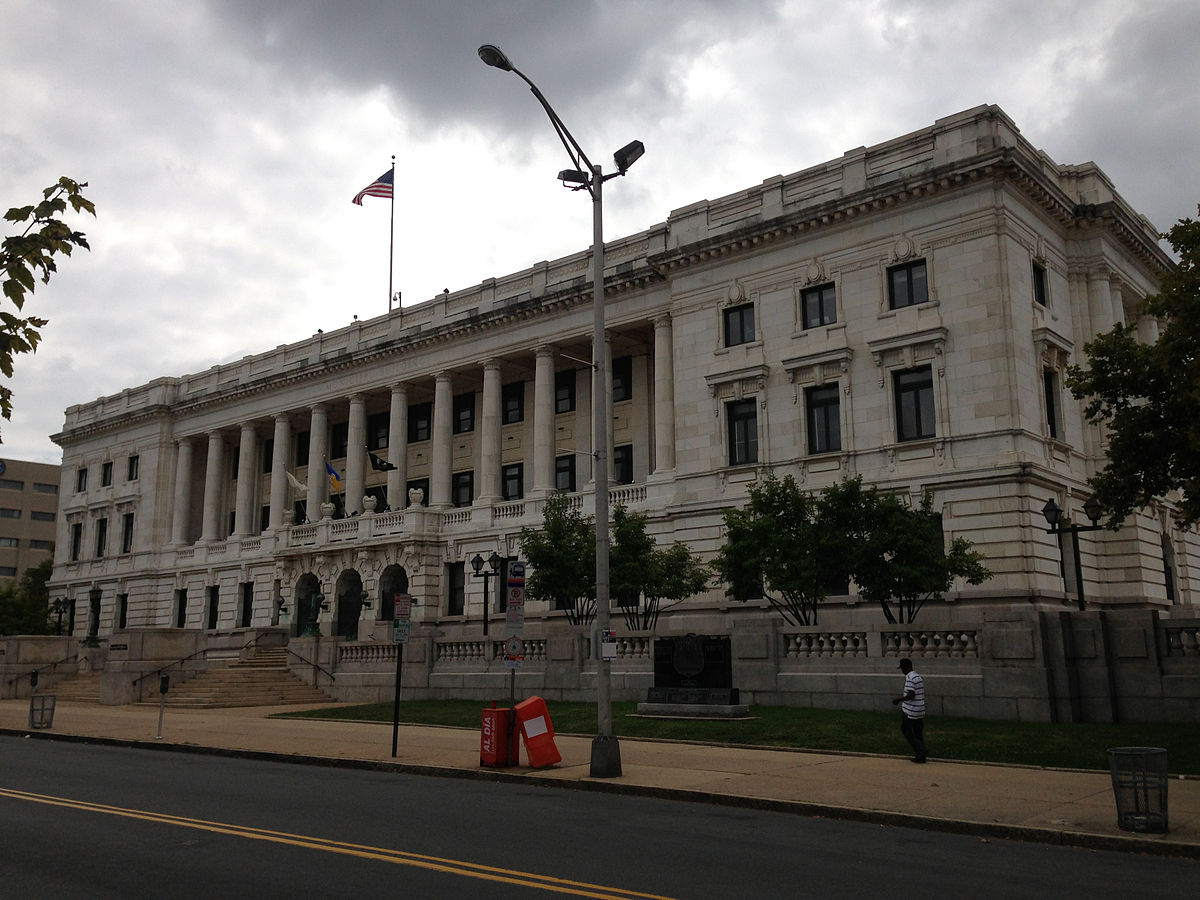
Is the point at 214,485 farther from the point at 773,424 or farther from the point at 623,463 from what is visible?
the point at 773,424

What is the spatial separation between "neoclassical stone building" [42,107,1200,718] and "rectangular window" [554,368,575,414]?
157mm

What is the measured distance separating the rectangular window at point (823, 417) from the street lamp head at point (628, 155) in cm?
2161

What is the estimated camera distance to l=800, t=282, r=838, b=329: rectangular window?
40.0m

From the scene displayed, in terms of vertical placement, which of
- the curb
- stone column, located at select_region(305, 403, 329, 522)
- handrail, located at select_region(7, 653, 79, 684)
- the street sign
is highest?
stone column, located at select_region(305, 403, 329, 522)

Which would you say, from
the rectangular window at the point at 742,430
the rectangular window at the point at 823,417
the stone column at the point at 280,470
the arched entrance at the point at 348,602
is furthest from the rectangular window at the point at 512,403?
the rectangular window at the point at 823,417

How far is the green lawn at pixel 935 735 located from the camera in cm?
1850

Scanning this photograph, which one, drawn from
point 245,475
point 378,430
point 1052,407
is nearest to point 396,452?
point 378,430

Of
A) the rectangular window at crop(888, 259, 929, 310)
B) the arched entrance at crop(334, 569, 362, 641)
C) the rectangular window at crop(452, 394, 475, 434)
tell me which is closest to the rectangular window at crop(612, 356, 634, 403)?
the rectangular window at crop(452, 394, 475, 434)

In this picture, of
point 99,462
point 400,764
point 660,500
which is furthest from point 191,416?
point 400,764

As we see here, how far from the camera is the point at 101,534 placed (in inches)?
2923

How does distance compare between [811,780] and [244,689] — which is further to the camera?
[244,689]

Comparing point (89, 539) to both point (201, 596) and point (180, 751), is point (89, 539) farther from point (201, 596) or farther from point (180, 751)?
point (180, 751)

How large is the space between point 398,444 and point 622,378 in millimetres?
13096

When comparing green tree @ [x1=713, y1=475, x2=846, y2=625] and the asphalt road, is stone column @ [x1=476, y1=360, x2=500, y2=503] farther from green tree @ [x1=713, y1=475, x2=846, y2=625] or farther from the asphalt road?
the asphalt road
